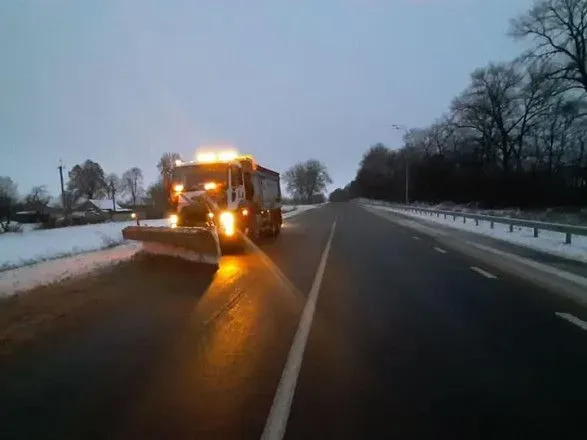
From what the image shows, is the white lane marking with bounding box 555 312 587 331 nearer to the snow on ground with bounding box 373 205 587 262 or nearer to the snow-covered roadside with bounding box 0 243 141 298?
the snow on ground with bounding box 373 205 587 262

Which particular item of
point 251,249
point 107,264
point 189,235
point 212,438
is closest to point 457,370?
point 212,438

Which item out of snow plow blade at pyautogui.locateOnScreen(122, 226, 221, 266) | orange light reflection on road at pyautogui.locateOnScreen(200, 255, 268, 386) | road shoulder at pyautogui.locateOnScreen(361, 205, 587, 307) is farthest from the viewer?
snow plow blade at pyautogui.locateOnScreen(122, 226, 221, 266)

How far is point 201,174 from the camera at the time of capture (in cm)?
1852

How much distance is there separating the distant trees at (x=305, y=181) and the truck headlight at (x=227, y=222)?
155 meters

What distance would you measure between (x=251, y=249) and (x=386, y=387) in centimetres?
1491

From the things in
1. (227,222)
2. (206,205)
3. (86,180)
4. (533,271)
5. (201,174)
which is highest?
(86,180)

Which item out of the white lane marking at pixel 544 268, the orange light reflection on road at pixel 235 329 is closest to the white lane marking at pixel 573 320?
the white lane marking at pixel 544 268

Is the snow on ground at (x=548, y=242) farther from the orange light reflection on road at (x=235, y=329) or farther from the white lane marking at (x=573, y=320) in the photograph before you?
the orange light reflection on road at (x=235, y=329)

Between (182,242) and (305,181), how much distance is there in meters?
161

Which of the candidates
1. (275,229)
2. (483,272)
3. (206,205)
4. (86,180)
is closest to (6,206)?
(275,229)

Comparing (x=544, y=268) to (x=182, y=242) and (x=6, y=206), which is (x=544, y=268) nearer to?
(x=182, y=242)

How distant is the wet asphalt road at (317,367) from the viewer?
4.28m

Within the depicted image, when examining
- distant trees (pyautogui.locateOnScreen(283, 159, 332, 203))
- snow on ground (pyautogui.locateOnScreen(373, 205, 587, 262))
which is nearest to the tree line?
snow on ground (pyautogui.locateOnScreen(373, 205, 587, 262))

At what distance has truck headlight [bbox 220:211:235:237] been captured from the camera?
704 inches
